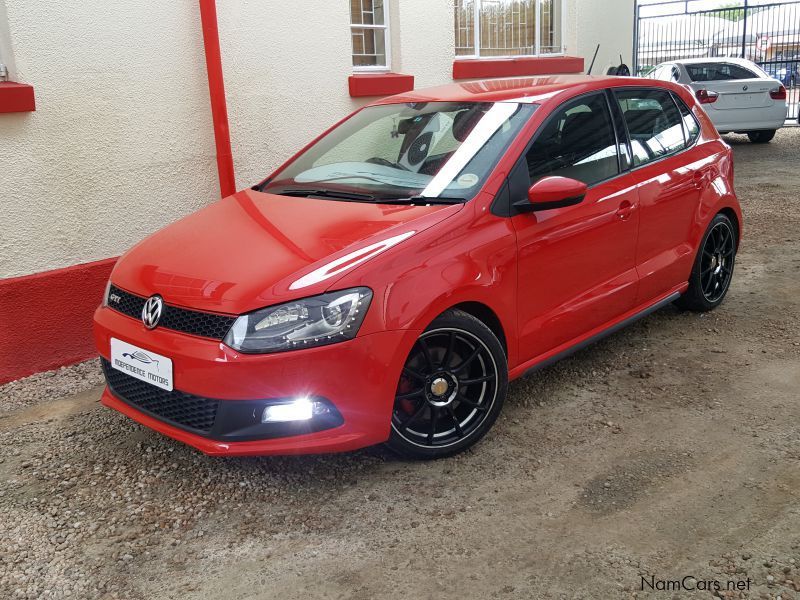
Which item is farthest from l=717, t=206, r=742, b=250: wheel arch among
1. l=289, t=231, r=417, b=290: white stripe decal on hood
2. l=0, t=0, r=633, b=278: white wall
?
l=0, t=0, r=633, b=278: white wall

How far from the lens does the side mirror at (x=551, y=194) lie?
145 inches

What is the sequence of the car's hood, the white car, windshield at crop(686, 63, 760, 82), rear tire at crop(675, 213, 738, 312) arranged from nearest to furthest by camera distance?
the car's hood < rear tire at crop(675, 213, 738, 312) < the white car < windshield at crop(686, 63, 760, 82)

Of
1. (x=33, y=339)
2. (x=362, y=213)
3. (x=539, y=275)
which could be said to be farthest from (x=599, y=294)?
(x=33, y=339)

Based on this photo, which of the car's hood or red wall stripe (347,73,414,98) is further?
red wall stripe (347,73,414,98)

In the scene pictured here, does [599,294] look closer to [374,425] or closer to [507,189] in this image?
[507,189]

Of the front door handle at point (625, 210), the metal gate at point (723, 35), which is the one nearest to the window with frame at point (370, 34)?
the front door handle at point (625, 210)

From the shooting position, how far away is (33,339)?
4.88 meters

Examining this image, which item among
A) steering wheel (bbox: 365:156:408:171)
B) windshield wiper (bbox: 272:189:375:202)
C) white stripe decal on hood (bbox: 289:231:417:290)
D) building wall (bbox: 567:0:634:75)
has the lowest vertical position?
white stripe decal on hood (bbox: 289:231:417:290)

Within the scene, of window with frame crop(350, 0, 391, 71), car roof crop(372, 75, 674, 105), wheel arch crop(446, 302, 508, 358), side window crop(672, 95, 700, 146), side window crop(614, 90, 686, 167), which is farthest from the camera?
window with frame crop(350, 0, 391, 71)

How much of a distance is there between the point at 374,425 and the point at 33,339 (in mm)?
2675

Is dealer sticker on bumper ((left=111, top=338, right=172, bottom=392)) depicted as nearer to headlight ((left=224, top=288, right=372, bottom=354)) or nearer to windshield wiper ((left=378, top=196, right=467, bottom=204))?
headlight ((left=224, top=288, right=372, bottom=354))

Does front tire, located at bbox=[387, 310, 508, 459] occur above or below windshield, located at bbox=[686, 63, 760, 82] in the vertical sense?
below

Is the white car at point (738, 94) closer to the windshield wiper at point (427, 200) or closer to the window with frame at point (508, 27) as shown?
the window with frame at point (508, 27)

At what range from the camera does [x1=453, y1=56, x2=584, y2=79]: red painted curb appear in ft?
25.6
